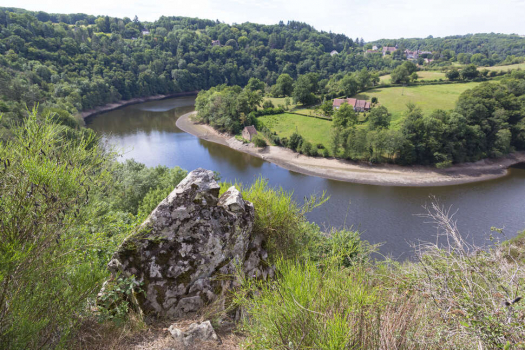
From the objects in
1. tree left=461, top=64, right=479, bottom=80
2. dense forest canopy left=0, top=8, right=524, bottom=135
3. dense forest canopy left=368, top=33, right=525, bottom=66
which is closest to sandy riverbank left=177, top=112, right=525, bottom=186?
dense forest canopy left=0, top=8, right=524, bottom=135

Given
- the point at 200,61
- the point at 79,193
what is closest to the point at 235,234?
the point at 79,193

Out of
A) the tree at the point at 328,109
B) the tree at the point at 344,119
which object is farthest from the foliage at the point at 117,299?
the tree at the point at 328,109

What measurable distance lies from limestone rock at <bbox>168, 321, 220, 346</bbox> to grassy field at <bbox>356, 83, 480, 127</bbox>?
47.7m

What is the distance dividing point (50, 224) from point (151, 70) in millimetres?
94552

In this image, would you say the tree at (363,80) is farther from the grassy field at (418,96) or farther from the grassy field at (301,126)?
the grassy field at (301,126)

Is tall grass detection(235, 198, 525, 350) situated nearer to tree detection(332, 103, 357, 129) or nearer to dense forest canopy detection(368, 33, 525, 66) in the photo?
tree detection(332, 103, 357, 129)

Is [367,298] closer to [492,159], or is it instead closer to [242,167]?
[242,167]

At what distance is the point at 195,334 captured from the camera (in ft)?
17.9

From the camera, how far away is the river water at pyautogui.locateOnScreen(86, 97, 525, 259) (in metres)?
24.8

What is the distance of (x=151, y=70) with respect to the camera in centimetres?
8588

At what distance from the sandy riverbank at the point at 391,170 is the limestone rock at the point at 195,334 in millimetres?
32479

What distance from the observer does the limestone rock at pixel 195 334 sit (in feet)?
17.4

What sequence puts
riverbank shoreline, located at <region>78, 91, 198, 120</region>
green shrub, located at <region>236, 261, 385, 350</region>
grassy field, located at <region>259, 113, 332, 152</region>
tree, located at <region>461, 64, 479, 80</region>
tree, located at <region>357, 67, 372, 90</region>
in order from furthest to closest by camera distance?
1. tree, located at <region>461, 64, 479, 80</region>
2. tree, located at <region>357, 67, 372, 90</region>
3. riverbank shoreline, located at <region>78, 91, 198, 120</region>
4. grassy field, located at <region>259, 113, 332, 152</region>
5. green shrub, located at <region>236, 261, 385, 350</region>

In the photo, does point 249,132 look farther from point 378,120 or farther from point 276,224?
point 276,224
